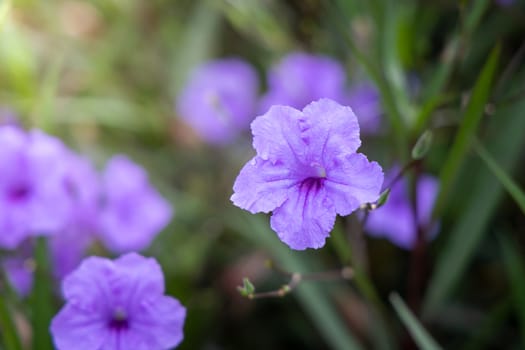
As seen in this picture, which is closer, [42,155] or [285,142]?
[285,142]

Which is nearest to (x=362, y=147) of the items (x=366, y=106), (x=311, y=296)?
(x=366, y=106)

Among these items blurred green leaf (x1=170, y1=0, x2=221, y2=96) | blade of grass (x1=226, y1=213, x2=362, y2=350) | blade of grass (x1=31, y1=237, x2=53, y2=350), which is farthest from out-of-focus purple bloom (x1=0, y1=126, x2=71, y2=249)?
blurred green leaf (x1=170, y1=0, x2=221, y2=96)

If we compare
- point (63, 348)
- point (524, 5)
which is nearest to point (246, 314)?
point (63, 348)

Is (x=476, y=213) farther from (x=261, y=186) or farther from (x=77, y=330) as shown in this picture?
(x=77, y=330)

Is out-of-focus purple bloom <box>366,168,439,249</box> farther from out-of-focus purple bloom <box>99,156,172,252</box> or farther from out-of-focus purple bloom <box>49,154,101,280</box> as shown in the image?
out-of-focus purple bloom <box>49,154,101,280</box>

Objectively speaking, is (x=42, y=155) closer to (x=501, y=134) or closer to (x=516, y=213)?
(x=501, y=134)

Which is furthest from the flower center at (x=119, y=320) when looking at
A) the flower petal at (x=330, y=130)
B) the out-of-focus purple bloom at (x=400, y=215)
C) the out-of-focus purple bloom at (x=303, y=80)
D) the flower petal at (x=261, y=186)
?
the out-of-focus purple bloom at (x=303, y=80)

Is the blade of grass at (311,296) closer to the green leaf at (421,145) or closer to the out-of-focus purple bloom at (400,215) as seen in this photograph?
the out-of-focus purple bloom at (400,215)
